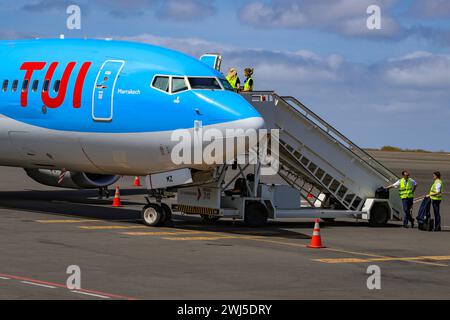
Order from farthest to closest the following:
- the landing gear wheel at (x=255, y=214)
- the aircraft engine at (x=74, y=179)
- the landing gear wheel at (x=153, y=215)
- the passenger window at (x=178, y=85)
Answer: the aircraft engine at (x=74, y=179), the landing gear wheel at (x=255, y=214), the landing gear wheel at (x=153, y=215), the passenger window at (x=178, y=85)

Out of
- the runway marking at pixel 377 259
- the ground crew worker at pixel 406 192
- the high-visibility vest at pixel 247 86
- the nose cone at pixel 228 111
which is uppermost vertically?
the high-visibility vest at pixel 247 86

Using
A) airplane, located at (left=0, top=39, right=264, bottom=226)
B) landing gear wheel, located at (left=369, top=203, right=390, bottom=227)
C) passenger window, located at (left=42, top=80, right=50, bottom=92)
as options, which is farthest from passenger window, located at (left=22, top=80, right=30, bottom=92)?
landing gear wheel, located at (left=369, top=203, right=390, bottom=227)

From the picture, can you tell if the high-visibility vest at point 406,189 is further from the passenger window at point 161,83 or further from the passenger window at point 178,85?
the passenger window at point 161,83

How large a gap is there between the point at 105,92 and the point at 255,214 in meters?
6.64

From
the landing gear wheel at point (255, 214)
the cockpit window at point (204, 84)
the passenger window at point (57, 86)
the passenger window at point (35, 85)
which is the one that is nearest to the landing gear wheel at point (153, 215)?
the landing gear wheel at point (255, 214)

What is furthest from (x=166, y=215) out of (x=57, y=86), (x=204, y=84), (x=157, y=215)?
(x=57, y=86)

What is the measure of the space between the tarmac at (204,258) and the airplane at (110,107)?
219 cm

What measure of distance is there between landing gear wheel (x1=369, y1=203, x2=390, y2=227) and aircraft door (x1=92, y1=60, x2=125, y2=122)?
10900mm

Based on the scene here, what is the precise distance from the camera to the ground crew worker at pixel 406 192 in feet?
117
